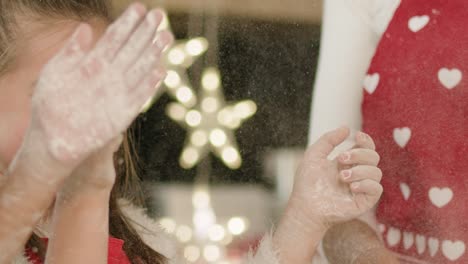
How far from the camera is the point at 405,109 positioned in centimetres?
67

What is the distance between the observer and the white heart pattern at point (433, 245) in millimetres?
653

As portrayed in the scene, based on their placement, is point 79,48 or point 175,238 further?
point 175,238

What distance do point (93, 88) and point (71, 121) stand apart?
0.03m

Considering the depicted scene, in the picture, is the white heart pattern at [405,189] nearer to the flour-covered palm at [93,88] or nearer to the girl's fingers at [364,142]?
the girl's fingers at [364,142]

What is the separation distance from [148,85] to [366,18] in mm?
322

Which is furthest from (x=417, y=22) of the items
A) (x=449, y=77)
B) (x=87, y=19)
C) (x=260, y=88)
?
(x=87, y=19)

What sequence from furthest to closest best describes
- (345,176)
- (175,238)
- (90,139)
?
1. (175,238)
2. (345,176)
3. (90,139)

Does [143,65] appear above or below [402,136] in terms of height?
above

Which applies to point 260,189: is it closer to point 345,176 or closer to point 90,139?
point 345,176

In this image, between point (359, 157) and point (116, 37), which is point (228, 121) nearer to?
point (359, 157)

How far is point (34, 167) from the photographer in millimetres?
452

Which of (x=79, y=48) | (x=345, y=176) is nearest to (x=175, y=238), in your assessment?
(x=345, y=176)

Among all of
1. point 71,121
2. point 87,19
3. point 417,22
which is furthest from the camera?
point 417,22

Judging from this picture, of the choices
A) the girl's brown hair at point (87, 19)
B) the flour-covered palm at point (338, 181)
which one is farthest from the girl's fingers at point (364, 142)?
the girl's brown hair at point (87, 19)
